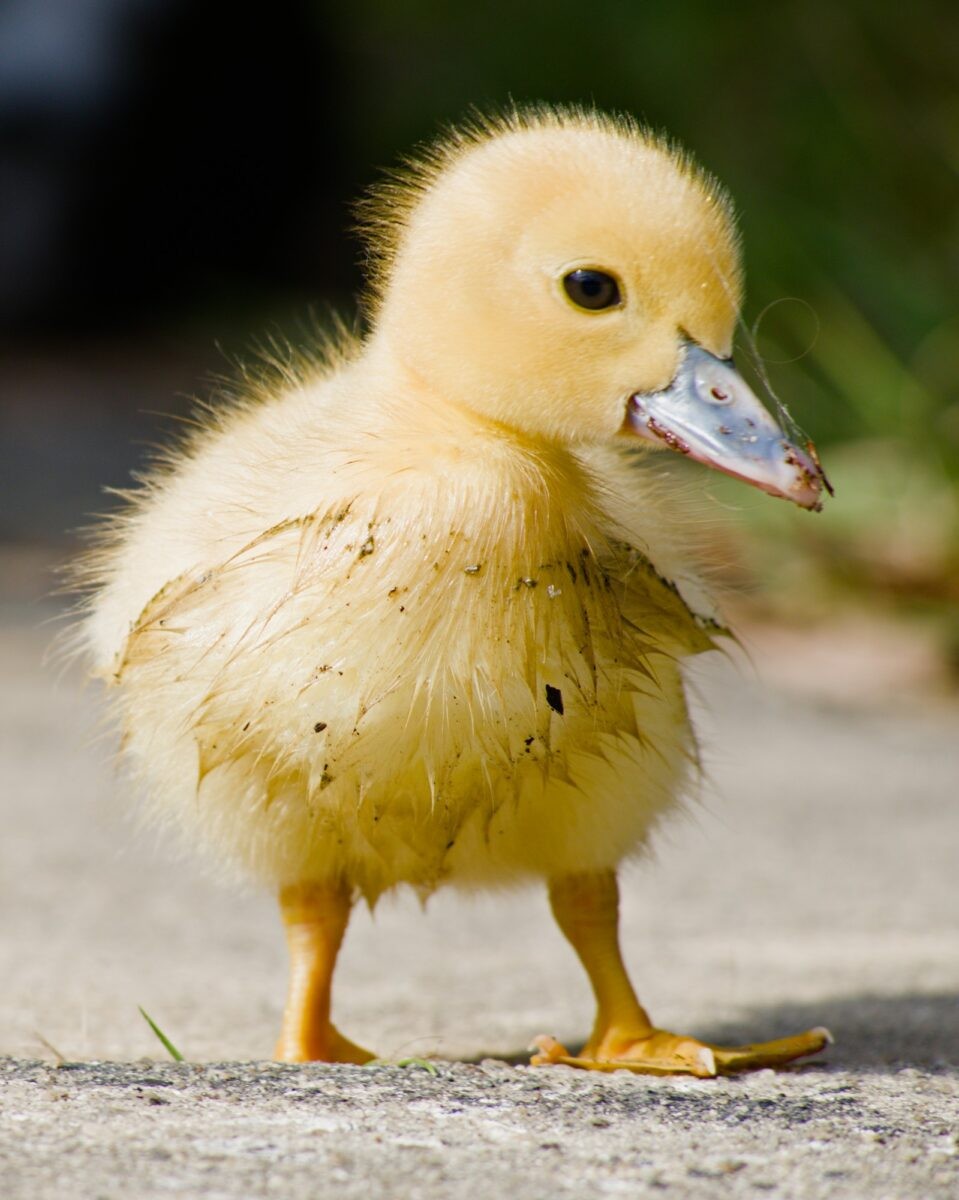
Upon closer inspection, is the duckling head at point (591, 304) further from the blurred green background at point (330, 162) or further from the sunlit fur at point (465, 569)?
the blurred green background at point (330, 162)

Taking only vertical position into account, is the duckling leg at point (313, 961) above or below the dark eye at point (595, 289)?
below

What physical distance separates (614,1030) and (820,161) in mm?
7001

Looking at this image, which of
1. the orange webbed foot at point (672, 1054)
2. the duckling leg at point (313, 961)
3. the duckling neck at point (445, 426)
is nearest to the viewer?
the duckling neck at point (445, 426)

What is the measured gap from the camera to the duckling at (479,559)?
2184 mm

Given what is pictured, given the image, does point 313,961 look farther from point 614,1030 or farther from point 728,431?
point 728,431

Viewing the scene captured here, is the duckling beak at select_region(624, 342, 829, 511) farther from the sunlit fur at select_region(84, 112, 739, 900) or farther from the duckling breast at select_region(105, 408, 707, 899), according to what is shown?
the duckling breast at select_region(105, 408, 707, 899)

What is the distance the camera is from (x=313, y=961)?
263 cm

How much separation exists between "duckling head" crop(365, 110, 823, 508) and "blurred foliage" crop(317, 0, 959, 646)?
259 mm

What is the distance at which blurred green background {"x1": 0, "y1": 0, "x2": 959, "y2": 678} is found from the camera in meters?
6.97

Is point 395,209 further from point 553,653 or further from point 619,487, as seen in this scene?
point 553,653

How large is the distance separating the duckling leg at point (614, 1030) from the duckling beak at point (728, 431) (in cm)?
73

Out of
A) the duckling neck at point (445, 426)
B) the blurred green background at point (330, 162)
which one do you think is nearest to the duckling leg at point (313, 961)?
the duckling neck at point (445, 426)

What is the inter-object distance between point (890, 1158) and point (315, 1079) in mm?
660

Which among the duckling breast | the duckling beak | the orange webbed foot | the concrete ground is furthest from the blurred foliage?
the orange webbed foot
